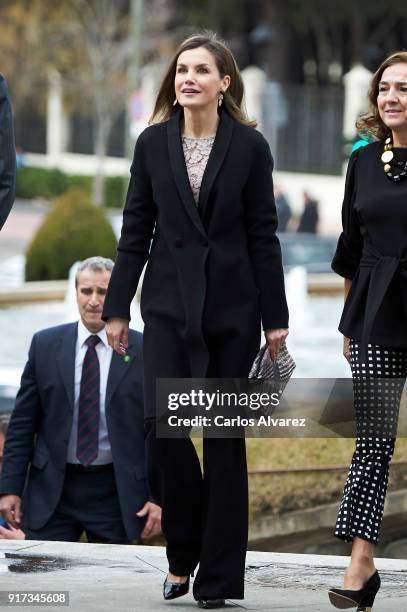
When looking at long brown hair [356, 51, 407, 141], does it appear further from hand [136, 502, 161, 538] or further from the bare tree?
the bare tree

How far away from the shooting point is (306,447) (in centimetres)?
668

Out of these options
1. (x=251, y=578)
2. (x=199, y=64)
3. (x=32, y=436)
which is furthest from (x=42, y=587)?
(x=199, y=64)

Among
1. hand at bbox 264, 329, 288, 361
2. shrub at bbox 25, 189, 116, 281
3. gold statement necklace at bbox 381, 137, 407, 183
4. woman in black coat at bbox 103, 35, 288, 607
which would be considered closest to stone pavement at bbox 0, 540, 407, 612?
woman in black coat at bbox 103, 35, 288, 607

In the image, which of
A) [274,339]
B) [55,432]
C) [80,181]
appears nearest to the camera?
[274,339]

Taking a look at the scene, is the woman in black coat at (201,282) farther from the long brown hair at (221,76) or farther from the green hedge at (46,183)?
the green hedge at (46,183)

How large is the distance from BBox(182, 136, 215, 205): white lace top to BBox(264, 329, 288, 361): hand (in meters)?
0.47

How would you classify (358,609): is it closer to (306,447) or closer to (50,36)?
(306,447)

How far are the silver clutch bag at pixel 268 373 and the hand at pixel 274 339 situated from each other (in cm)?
2

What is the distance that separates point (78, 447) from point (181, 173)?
1.63m

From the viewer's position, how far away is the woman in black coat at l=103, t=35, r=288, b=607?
457 cm

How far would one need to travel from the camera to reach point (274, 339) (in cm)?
459

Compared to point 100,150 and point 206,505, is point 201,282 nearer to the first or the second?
point 206,505

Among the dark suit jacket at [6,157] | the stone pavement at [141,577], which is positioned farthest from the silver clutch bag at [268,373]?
the dark suit jacket at [6,157]

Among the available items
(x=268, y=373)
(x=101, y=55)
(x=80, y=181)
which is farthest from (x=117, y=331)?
(x=80, y=181)
